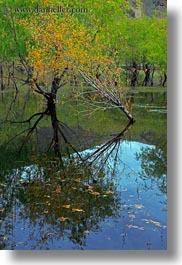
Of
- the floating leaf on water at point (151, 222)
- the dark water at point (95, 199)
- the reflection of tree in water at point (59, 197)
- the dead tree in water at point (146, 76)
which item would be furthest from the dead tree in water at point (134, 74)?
the floating leaf on water at point (151, 222)

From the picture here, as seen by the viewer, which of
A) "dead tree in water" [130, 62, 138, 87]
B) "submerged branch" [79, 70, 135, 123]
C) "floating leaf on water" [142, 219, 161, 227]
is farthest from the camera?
"submerged branch" [79, 70, 135, 123]

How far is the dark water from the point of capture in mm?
3654

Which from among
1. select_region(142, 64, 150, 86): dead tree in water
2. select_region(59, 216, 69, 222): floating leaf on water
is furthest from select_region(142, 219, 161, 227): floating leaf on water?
select_region(142, 64, 150, 86): dead tree in water

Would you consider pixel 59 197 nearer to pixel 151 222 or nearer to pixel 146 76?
pixel 151 222

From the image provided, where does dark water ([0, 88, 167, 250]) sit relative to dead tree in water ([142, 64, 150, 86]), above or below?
below

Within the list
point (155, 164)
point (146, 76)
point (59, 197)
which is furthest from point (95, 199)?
point (146, 76)

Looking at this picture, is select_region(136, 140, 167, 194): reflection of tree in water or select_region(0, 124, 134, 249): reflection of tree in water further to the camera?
select_region(136, 140, 167, 194): reflection of tree in water

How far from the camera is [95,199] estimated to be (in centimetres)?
423

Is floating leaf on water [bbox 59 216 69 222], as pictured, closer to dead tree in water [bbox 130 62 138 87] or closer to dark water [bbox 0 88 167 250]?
dark water [bbox 0 88 167 250]

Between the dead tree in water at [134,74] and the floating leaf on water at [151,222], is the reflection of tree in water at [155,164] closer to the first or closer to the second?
the floating leaf on water at [151,222]

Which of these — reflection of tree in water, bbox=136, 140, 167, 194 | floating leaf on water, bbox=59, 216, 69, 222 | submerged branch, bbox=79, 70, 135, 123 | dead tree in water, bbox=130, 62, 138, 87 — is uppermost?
dead tree in water, bbox=130, 62, 138, 87

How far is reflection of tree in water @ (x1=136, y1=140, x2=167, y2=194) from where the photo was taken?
13.5 feet

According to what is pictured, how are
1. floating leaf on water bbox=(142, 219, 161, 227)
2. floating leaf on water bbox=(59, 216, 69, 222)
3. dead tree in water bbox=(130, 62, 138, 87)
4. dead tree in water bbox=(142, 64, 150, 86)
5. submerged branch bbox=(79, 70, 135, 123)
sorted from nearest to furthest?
1. floating leaf on water bbox=(142, 219, 161, 227)
2. floating leaf on water bbox=(59, 216, 69, 222)
3. dead tree in water bbox=(142, 64, 150, 86)
4. dead tree in water bbox=(130, 62, 138, 87)
5. submerged branch bbox=(79, 70, 135, 123)

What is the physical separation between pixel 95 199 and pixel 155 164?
29.9 inches
